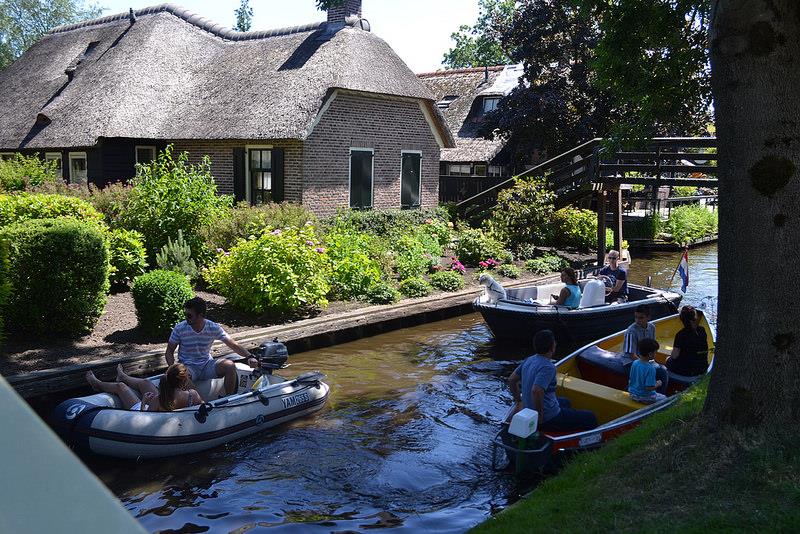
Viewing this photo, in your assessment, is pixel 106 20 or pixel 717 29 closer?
pixel 717 29

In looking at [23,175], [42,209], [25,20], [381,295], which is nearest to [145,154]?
[23,175]

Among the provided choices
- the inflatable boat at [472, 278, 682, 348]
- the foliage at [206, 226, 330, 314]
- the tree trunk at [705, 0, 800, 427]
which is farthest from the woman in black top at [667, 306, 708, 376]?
the foliage at [206, 226, 330, 314]

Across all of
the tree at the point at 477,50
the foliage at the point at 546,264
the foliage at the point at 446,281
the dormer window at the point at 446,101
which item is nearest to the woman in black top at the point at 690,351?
the foliage at the point at 446,281

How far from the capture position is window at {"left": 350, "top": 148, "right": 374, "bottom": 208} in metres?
22.5

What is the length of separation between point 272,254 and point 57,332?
4.05 m

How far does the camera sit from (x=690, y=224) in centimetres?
3272

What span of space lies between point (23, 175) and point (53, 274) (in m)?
11.0

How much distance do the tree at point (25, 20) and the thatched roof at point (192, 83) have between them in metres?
35.0

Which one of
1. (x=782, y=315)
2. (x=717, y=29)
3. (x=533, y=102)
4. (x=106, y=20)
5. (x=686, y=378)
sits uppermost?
(x=106, y=20)

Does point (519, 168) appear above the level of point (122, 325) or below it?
above


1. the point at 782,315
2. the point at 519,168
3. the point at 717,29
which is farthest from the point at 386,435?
the point at 519,168

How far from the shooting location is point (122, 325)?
12.6 m

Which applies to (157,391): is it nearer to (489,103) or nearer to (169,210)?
(169,210)

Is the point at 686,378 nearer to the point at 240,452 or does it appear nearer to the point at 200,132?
the point at 240,452
